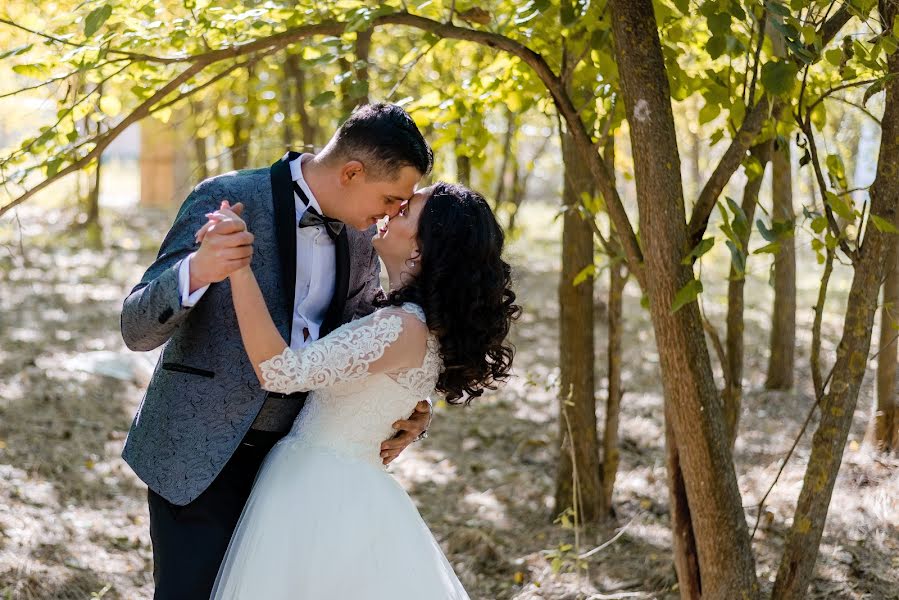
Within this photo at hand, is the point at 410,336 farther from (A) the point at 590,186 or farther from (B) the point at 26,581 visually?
(A) the point at 590,186

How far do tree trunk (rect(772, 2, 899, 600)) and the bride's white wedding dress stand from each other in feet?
3.73

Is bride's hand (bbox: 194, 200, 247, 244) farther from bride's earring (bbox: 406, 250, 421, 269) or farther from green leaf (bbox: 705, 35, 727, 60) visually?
green leaf (bbox: 705, 35, 727, 60)

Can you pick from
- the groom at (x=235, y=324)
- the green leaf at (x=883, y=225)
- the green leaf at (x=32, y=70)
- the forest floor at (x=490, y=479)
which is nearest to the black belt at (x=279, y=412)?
the groom at (x=235, y=324)

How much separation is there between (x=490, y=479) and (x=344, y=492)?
330 cm

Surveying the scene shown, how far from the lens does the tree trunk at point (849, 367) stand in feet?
9.43

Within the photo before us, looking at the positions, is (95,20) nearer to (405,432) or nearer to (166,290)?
(166,290)

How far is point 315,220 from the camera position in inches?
101

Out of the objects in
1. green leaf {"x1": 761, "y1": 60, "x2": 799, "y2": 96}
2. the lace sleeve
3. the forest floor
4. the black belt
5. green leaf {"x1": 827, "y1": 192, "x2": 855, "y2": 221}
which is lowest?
the forest floor

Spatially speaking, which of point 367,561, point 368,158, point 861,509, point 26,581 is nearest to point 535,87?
point 368,158

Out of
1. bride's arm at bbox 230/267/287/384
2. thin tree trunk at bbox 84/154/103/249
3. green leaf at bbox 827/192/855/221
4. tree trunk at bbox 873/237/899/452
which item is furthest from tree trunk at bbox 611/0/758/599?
thin tree trunk at bbox 84/154/103/249

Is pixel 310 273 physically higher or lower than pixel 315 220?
lower

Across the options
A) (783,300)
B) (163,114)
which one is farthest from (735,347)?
(783,300)

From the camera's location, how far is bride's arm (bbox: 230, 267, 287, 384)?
216 centimetres

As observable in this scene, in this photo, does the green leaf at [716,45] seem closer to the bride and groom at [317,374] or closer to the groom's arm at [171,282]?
the bride and groom at [317,374]
